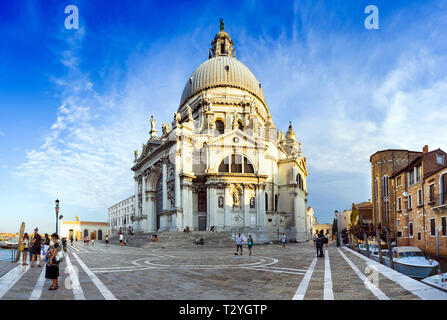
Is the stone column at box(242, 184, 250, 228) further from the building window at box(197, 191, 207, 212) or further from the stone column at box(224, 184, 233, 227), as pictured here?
the building window at box(197, 191, 207, 212)

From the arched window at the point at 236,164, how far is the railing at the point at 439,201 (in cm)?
2157

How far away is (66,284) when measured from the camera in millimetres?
10117

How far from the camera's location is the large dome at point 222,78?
5400 centimetres

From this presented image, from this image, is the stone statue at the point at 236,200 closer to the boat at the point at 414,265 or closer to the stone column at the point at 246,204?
the stone column at the point at 246,204

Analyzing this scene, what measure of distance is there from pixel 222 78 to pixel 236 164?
17841 millimetres

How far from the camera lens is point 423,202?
2903cm

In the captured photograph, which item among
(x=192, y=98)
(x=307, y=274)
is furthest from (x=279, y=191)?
(x=307, y=274)

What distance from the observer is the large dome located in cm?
5400

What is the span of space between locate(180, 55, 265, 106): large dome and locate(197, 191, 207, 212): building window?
19.4 meters

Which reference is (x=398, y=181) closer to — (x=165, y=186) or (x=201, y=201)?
(x=201, y=201)

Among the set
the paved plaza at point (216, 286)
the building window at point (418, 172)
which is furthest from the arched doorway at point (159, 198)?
the paved plaza at point (216, 286)

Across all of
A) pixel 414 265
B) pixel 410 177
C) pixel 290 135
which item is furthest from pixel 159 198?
pixel 414 265
